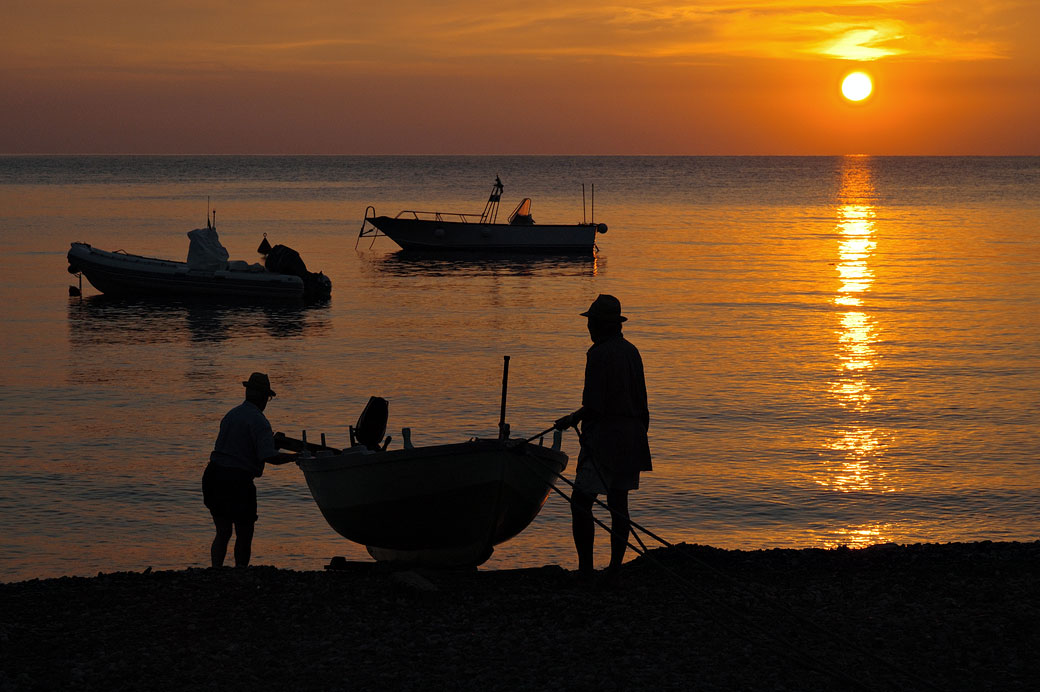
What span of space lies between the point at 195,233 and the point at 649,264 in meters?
21.1

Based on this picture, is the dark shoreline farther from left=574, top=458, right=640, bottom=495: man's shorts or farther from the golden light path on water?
the golden light path on water

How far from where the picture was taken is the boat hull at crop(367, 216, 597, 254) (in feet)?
186

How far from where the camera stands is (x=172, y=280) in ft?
123

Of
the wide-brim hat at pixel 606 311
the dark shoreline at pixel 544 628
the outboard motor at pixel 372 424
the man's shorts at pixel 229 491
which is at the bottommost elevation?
the dark shoreline at pixel 544 628

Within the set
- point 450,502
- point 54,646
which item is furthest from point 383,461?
point 54,646

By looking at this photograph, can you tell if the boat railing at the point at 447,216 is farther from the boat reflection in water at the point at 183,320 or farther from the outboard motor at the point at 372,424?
the outboard motor at the point at 372,424

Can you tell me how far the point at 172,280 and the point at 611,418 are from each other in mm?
31594

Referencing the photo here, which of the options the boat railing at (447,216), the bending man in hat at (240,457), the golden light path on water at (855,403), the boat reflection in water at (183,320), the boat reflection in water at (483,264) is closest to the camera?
the bending man in hat at (240,457)

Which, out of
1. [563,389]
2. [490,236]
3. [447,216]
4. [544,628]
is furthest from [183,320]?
[447,216]

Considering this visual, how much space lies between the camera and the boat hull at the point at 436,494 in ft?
28.6

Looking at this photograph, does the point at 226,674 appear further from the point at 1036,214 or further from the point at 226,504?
the point at 1036,214

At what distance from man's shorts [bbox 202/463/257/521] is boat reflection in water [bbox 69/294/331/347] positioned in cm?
2008

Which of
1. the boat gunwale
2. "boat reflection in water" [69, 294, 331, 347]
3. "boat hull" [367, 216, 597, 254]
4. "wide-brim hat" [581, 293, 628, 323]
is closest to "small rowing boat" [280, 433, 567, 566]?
the boat gunwale

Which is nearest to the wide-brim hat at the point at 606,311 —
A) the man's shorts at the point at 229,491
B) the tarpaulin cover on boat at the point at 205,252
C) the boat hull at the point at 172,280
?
the man's shorts at the point at 229,491
